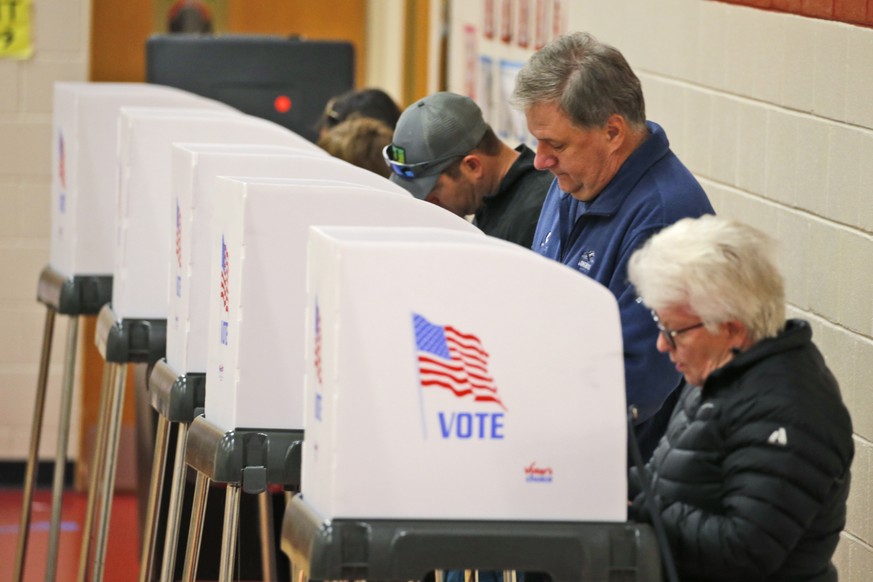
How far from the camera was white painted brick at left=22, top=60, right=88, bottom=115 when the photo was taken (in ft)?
18.5

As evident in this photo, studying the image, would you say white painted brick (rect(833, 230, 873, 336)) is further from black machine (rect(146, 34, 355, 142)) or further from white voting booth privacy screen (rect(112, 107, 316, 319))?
black machine (rect(146, 34, 355, 142))

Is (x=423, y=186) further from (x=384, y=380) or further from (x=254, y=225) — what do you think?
(x=384, y=380)

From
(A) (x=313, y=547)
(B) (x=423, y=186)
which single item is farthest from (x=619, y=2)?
(A) (x=313, y=547)

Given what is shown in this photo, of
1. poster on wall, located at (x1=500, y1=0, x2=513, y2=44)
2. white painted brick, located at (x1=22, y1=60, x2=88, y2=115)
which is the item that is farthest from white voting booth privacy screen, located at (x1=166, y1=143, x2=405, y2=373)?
white painted brick, located at (x1=22, y1=60, x2=88, y2=115)

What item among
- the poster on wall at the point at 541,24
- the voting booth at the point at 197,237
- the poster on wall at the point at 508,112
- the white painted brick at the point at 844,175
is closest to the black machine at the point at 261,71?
the poster on wall at the point at 508,112

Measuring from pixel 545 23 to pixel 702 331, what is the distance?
280cm

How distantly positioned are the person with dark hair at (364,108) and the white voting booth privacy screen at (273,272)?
1.69 meters

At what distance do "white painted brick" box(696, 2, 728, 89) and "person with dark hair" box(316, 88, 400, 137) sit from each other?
0.89 meters

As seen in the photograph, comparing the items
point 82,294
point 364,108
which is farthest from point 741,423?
point 364,108

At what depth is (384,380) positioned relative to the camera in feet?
5.89

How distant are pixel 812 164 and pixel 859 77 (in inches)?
8.7

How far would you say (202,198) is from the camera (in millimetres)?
2588

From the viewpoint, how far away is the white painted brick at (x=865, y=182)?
8.63ft

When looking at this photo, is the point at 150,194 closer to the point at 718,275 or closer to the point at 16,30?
the point at 718,275
